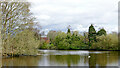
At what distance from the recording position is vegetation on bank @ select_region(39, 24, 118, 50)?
15.6 m

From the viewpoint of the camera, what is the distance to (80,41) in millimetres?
16391

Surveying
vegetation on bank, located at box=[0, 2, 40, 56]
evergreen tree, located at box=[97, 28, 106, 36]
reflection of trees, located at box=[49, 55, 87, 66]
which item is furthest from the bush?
vegetation on bank, located at box=[0, 2, 40, 56]

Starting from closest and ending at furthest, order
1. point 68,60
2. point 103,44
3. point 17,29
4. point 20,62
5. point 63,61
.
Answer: point 20,62 < point 63,61 < point 68,60 < point 17,29 < point 103,44

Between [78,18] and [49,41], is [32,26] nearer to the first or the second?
[49,41]

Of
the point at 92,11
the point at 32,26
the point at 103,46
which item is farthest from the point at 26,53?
the point at 92,11

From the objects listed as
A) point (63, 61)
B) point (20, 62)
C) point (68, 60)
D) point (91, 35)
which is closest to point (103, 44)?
point (91, 35)

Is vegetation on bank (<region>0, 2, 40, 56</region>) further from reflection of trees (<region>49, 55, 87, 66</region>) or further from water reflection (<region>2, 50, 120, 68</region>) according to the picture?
reflection of trees (<region>49, 55, 87, 66</region>)

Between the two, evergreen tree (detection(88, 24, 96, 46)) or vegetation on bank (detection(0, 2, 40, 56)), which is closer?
vegetation on bank (detection(0, 2, 40, 56))

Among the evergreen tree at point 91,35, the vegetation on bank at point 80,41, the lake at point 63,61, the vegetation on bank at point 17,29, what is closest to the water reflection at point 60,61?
the lake at point 63,61

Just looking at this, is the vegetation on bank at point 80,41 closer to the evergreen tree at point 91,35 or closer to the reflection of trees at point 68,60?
the evergreen tree at point 91,35

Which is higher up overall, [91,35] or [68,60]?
[91,35]

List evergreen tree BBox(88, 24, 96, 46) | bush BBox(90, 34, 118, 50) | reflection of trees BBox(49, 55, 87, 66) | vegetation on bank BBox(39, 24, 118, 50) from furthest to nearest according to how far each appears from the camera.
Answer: evergreen tree BBox(88, 24, 96, 46) → vegetation on bank BBox(39, 24, 118, 50) → bush BBox(90, 34, 118, 50) → reflection of trees BBox(49, 55, 87, 66)

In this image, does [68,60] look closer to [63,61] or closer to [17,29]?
[63,61]

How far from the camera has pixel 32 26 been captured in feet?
34.0
